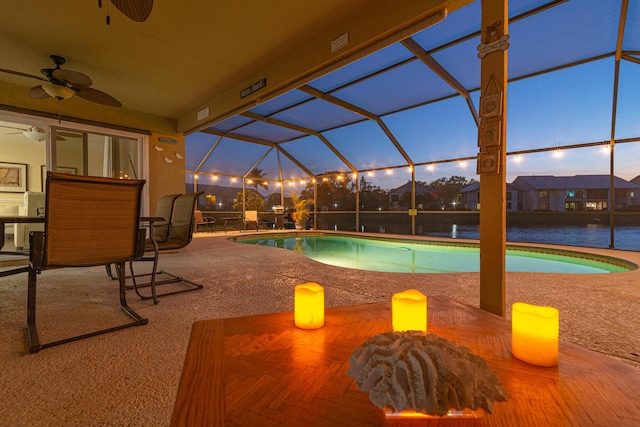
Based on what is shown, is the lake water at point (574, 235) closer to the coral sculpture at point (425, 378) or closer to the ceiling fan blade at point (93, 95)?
the coral sculpture at point (425, 378)

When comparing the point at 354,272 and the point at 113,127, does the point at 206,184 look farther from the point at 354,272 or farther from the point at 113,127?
the point at 354,272

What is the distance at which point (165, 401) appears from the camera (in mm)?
1080

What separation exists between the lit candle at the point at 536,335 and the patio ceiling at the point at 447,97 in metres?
3.64

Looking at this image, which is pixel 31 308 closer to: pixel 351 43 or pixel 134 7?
pixel 134 7

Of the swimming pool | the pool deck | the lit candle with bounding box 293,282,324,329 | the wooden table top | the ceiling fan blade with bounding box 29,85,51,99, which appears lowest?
the swimming pool

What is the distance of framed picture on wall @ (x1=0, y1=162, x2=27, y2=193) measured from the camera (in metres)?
6.21

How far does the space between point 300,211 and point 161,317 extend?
28.6 ft

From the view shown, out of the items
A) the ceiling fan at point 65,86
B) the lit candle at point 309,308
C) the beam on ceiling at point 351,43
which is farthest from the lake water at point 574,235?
the ceiling fan at point 65,86

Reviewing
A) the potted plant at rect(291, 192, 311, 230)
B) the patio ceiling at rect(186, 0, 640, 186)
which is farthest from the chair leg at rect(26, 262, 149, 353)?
the potted plant at rect(291, 192, 311, 230)

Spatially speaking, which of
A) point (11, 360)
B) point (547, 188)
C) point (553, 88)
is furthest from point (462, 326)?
point (547, 188)

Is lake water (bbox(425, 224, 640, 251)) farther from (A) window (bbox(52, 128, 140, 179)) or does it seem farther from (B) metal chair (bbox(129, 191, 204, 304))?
(A) window (bbox(52, 128, 140, 179))

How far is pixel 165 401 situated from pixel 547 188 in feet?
67.0

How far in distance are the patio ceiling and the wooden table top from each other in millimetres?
3518

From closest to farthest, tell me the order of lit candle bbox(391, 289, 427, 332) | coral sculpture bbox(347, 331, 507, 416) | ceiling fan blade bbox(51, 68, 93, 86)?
1. coral sculpture bbox(347, 331, 507, 416)
2. lit candle bbox(391, 289, 427, 332)
3. ceiling fan blade bbox(51, 68, 93, 86)
